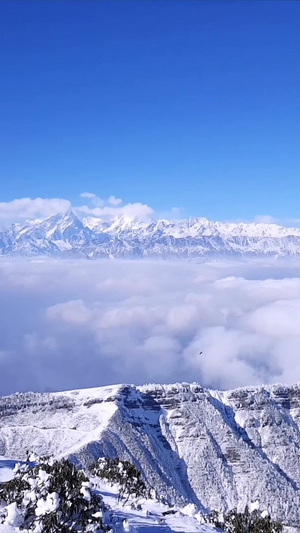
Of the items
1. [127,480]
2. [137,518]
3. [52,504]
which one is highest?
[52,504]

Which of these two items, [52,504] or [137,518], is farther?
[137,518]

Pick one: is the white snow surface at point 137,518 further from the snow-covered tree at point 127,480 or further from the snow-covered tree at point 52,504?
the snow-covered tree at point 127,480

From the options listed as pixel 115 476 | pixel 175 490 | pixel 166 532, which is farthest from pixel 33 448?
pixel 166 532

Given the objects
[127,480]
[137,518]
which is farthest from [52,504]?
[127,480]

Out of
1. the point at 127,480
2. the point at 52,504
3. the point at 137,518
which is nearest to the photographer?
the point at 52,504

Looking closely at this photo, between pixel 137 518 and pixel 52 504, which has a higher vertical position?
pixel 52 504

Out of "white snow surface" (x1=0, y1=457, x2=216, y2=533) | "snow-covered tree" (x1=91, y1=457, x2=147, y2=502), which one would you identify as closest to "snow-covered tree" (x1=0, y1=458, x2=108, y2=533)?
"white snow surface" (x1=0, y1=457, x2=216, y2=533)

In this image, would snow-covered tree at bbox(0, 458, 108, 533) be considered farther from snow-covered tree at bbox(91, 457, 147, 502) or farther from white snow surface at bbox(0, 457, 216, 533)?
snow-covered tree at bbox(91, 457, 147, 502)

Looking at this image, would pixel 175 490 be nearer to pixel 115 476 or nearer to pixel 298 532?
pixel 298 532

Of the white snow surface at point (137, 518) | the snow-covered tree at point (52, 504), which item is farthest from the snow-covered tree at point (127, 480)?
the snow-covered tree at point (52, 504)

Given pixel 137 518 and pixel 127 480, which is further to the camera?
pixel 127 480

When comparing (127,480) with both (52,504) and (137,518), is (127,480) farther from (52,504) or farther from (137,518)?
(52,504)

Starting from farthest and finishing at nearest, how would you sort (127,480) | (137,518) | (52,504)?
1. (127,480)
2. (137,518)
3. (52,504)
